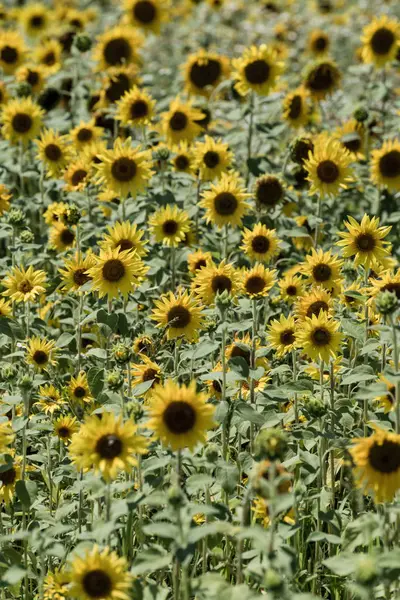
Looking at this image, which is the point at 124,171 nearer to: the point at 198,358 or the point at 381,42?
the point at 198,358

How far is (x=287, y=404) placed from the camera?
4.17 metres

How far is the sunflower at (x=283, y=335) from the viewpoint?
394cm

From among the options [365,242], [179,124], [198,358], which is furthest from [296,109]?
[198,358]

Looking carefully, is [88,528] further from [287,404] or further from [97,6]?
[97,6]

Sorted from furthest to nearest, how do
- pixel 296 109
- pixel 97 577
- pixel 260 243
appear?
pixel 296 109, pixel 260 243, pixel 97 577

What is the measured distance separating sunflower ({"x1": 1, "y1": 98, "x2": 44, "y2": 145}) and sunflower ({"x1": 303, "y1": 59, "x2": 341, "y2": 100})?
2.07m

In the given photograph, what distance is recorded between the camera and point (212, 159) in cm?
525

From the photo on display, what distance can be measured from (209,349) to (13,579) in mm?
1198

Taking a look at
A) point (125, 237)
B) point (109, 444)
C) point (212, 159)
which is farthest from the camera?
point (212, 159)

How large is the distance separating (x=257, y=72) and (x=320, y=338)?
2.86 metres

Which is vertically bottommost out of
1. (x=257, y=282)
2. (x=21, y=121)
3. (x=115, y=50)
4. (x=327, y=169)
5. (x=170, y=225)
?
(x=257, y=282)

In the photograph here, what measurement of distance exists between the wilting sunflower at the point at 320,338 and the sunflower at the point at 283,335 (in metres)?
0.27

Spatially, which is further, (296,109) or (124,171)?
(296,109)

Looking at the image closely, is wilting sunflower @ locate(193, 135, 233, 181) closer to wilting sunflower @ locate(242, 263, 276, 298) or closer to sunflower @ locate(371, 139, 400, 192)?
sunflower @ locate(371, 139, 400, 192)
